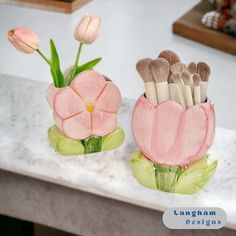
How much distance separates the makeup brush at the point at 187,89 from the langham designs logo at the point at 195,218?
0.58 ft

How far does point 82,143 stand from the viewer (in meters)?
0.97

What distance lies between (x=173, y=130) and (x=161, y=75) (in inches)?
3.8

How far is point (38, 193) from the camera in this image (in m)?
0.98

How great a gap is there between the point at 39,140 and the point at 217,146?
1.16 ft

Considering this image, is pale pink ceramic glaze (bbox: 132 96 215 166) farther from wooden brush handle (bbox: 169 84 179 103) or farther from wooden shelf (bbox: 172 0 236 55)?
wooden shelf (bbox: 172 0 236 55)

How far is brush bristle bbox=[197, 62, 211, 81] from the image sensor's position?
0.83 m

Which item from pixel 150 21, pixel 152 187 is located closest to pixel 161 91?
pixel 152 187

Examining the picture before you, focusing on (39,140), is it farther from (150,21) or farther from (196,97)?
(150,21)

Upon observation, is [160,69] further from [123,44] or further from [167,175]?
[123,44]

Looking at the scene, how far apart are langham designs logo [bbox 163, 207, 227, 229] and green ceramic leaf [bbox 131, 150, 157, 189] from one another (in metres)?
0.06

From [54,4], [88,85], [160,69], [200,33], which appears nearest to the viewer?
[160,69]

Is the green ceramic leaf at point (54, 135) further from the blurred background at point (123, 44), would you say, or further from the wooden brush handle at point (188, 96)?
the blurred background at point (123, 44)

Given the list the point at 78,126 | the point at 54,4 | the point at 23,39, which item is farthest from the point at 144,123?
the point at 54,4

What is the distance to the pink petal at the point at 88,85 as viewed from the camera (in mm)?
922
